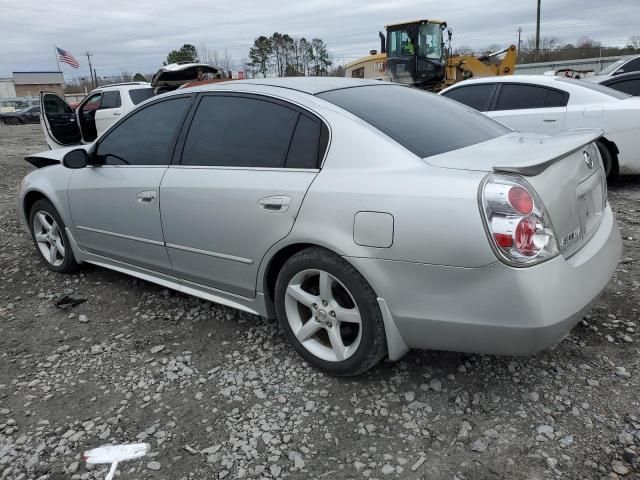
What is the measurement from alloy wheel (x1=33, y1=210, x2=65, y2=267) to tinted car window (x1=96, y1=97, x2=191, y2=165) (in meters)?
1.03

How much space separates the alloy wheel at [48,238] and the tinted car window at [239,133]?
1935mm

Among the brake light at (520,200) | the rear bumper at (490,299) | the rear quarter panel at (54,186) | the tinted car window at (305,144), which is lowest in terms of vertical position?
the rear bumper at (490,299)

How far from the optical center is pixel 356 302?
97.2 inches

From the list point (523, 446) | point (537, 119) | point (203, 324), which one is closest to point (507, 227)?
point (523, 446)

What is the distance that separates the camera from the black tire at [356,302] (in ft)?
8.00

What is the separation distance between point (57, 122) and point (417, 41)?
368 inches

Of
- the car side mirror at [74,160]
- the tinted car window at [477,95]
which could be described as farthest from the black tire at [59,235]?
the tinted car window at [477,95]

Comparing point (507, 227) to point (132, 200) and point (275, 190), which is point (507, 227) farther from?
point (132, 200)

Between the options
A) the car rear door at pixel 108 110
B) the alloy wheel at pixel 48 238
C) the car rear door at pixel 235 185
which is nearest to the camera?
the car rear door at pixel 235 185

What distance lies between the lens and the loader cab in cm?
1408

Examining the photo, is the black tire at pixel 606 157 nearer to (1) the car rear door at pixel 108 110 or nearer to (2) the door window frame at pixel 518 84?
(2) the door window frame at pixel 518 84

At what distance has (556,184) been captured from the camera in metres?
2.27

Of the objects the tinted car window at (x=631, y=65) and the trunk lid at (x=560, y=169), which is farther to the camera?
the tinted car window at (x=631, y=65)

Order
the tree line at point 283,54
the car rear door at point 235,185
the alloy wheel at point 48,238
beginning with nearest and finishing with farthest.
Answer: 1. the car rear door at point 235,185
2. the alloy wheel at point 48,238
3. the tree line at point 283,54
